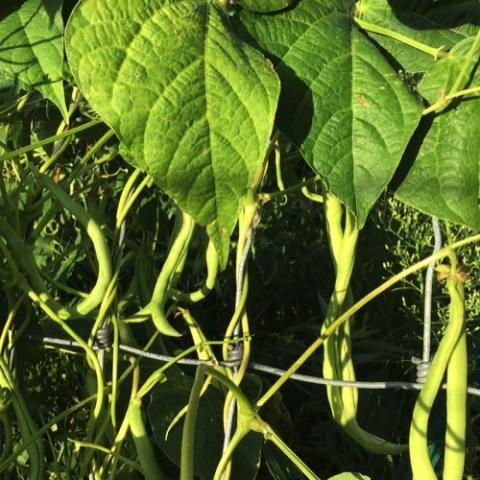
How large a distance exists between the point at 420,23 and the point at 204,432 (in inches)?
19.3

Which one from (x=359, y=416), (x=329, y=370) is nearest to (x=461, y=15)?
(x=329, y=370)

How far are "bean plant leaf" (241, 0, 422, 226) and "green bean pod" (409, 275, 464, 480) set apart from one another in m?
0.16

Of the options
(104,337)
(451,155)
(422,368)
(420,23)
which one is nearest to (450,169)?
(451,155)

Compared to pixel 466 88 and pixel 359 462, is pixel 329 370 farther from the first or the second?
pixel 359 462

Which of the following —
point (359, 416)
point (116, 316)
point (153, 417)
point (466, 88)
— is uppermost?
point (466, 88)

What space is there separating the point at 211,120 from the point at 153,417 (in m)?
0.47

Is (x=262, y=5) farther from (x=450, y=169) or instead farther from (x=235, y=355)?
(x=235, y=355)

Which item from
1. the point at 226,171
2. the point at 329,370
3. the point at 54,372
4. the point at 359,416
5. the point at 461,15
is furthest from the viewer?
the point at 54,372

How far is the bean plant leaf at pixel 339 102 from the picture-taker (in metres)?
0.54

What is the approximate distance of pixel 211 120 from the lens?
20.5 inches

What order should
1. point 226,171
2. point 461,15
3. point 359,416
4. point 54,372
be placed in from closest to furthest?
point 226,171 → point 461,15 → point 359,416 → point 54,372

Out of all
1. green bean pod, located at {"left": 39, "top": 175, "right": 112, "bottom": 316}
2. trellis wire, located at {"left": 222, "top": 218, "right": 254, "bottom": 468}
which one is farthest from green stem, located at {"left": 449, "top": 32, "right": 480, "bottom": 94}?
green bean pod, located at {"left": 39, "top": 175, "right": 112, "bottom": 316}

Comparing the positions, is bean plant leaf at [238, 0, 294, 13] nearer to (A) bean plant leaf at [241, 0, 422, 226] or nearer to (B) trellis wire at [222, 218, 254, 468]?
(A) bean plant leaf at [241, 0, 422, 226]

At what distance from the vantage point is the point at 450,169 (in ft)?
1.93
